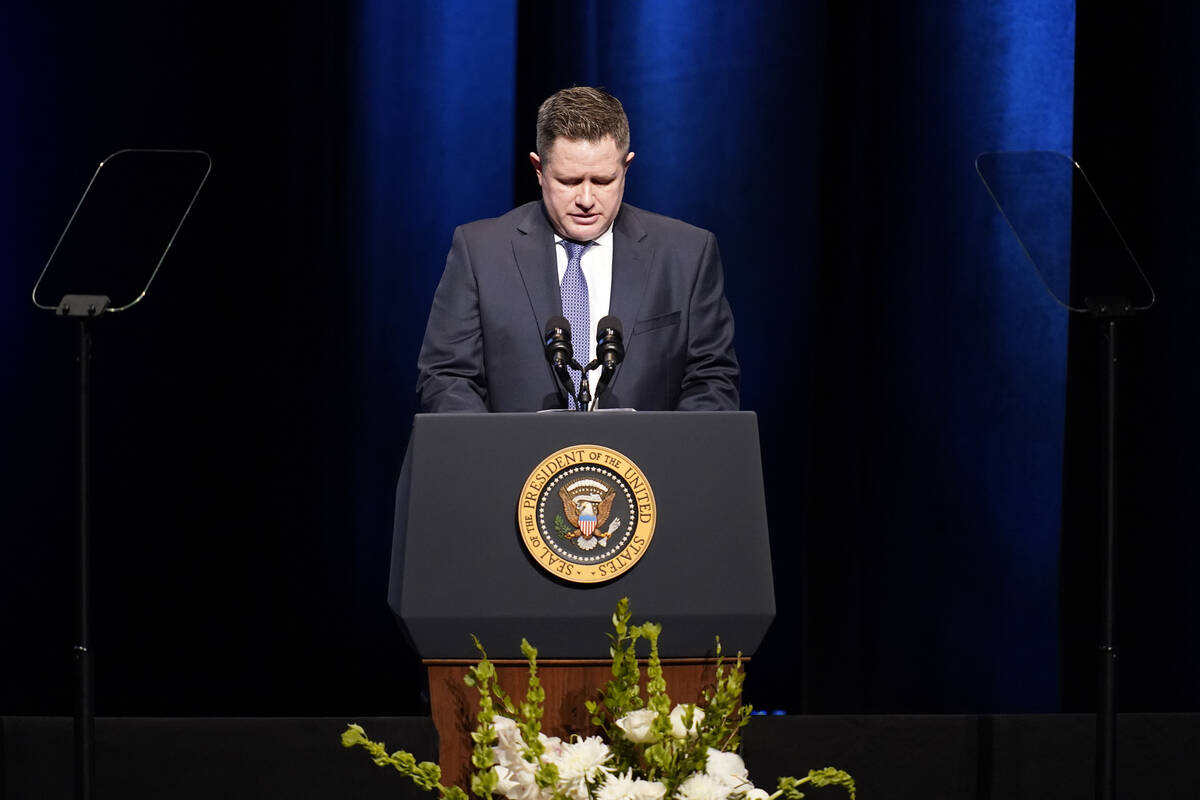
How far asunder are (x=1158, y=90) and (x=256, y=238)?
→ 7.44 ft

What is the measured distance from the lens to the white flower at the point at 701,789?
107cm

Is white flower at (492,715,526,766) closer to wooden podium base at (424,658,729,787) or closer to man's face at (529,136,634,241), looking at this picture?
wooden podium base at (424,658,729,787)

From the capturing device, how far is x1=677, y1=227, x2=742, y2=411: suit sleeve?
2.18 metres

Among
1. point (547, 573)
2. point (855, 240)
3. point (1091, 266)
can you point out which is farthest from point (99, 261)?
point (855, 240)

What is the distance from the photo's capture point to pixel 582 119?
7.25ft

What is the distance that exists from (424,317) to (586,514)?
7.31 ft

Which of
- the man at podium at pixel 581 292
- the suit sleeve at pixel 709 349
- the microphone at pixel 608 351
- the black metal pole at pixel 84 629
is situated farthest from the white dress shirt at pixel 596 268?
the black metal pole at pixel 84 629

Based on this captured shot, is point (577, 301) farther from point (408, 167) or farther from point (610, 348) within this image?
point (408, 167)

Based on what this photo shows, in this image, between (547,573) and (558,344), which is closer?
(547,573)

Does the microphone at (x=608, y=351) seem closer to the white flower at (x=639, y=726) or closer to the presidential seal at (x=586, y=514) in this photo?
the presidential seal at (x=586, y=514)

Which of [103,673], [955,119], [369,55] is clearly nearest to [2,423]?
[103,673]

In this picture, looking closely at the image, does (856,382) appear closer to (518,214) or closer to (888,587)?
(888,587)

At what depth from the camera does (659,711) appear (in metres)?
1.09

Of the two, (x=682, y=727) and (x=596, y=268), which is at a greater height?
(x=596, y=268)
